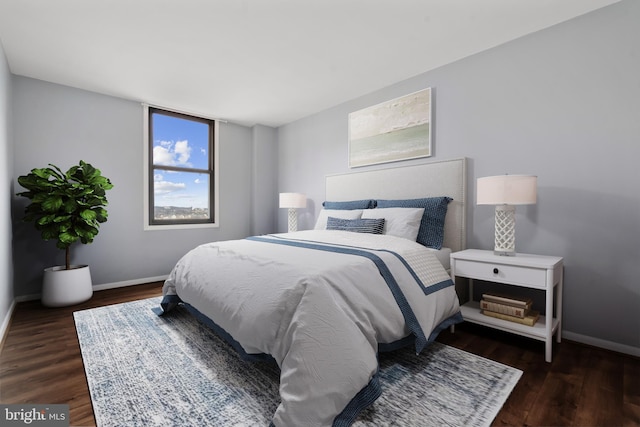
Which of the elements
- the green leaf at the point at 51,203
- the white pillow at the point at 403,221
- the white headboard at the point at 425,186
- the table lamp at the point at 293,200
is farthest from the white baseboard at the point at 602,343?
the green leaf at the point at 51,203

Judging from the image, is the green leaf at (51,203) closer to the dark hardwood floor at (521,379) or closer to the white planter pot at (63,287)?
the white planter pot at (63,287)

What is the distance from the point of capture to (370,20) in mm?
2252

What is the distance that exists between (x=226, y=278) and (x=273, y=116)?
3.24 meters

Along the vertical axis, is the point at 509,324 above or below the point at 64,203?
below

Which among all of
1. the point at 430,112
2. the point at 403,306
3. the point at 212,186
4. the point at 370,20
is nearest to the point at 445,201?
the point at 430,112

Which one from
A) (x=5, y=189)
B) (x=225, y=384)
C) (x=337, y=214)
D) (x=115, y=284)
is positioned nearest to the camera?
(x=225, y=384)

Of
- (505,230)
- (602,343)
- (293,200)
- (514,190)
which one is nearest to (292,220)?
(293,200)

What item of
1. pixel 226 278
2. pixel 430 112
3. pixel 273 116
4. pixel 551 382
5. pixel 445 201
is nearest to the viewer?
pixel 551 382

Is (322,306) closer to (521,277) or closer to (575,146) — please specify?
(521,277)

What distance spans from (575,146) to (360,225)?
5.82 feet

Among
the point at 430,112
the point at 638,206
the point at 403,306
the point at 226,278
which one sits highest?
the point at 430,112

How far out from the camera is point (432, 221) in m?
2.70

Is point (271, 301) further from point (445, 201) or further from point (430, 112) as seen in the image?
point (430, 112)

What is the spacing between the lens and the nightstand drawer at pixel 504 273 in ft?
6.22
